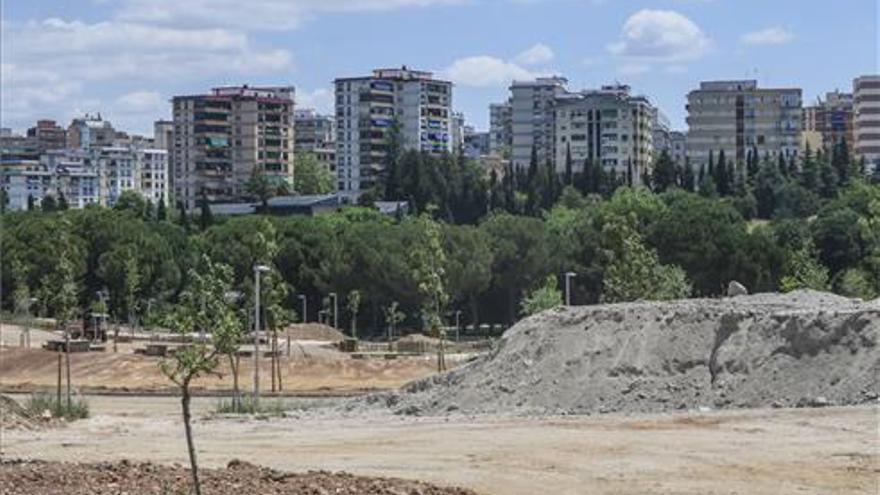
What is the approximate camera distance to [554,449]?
31.0 meters

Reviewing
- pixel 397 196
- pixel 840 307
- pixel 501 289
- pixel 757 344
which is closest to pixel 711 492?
pixel 757 344

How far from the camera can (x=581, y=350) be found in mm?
43156

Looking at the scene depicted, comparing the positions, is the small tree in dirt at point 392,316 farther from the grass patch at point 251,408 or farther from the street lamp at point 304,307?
the grass patch at point 251,408

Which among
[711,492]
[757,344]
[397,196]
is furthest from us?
[397,196]

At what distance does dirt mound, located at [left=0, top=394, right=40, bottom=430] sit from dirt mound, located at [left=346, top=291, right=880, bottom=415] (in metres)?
9.55

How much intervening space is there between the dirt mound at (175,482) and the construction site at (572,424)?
56 mm

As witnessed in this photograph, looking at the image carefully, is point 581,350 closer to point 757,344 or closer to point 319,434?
point 757,344

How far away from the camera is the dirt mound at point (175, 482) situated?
70.5ft

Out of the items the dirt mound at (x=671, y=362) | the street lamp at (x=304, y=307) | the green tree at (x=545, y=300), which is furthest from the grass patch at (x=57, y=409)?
the street lamp at (x=304, y=307)

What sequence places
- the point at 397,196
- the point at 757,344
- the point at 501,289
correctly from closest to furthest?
1. the point at 757,344
2. the point at 501,289
3. the point at 397,196

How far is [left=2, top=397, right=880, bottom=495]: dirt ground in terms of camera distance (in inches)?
1036

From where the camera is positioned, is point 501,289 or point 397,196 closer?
point 501,289

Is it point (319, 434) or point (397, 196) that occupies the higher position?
point (397, 196)

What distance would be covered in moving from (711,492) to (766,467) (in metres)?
3.30
